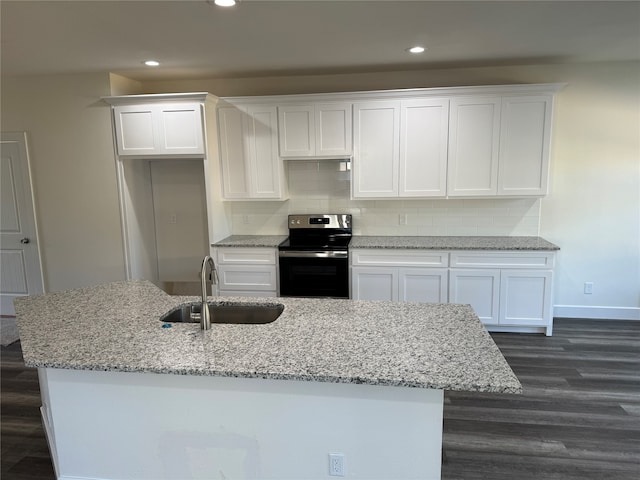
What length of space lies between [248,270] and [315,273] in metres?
0.69

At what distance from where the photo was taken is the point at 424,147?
4.05 m

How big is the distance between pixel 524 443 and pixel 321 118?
315cm

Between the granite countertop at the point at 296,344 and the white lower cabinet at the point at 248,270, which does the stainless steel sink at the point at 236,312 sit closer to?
the granite countertop at the point at 296,344

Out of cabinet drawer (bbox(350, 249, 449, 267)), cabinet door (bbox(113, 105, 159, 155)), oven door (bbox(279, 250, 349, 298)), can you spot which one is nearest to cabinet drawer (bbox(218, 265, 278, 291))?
oven door (bbox(279, 250, 349, 298))

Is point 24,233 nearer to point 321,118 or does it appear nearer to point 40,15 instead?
point 40,15

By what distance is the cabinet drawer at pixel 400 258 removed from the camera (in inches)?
157

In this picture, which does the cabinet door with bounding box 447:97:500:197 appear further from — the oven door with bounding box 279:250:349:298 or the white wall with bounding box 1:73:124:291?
the white wall with bounding box 1:73:124:291

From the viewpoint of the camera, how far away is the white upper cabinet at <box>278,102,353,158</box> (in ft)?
13.5

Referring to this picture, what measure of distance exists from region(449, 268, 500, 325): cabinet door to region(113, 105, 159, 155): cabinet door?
3.17m

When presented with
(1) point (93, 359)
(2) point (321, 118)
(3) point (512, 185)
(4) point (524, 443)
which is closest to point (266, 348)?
(1) point (93, 359)

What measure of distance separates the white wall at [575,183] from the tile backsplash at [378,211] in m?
0.01

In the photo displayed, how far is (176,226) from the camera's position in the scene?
15.7ft

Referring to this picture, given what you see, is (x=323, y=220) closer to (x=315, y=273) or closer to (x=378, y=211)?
(x=378, y=211)

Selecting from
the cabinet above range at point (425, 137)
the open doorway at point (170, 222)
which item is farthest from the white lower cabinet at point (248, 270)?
the cabinet above range at point (425, 137)
